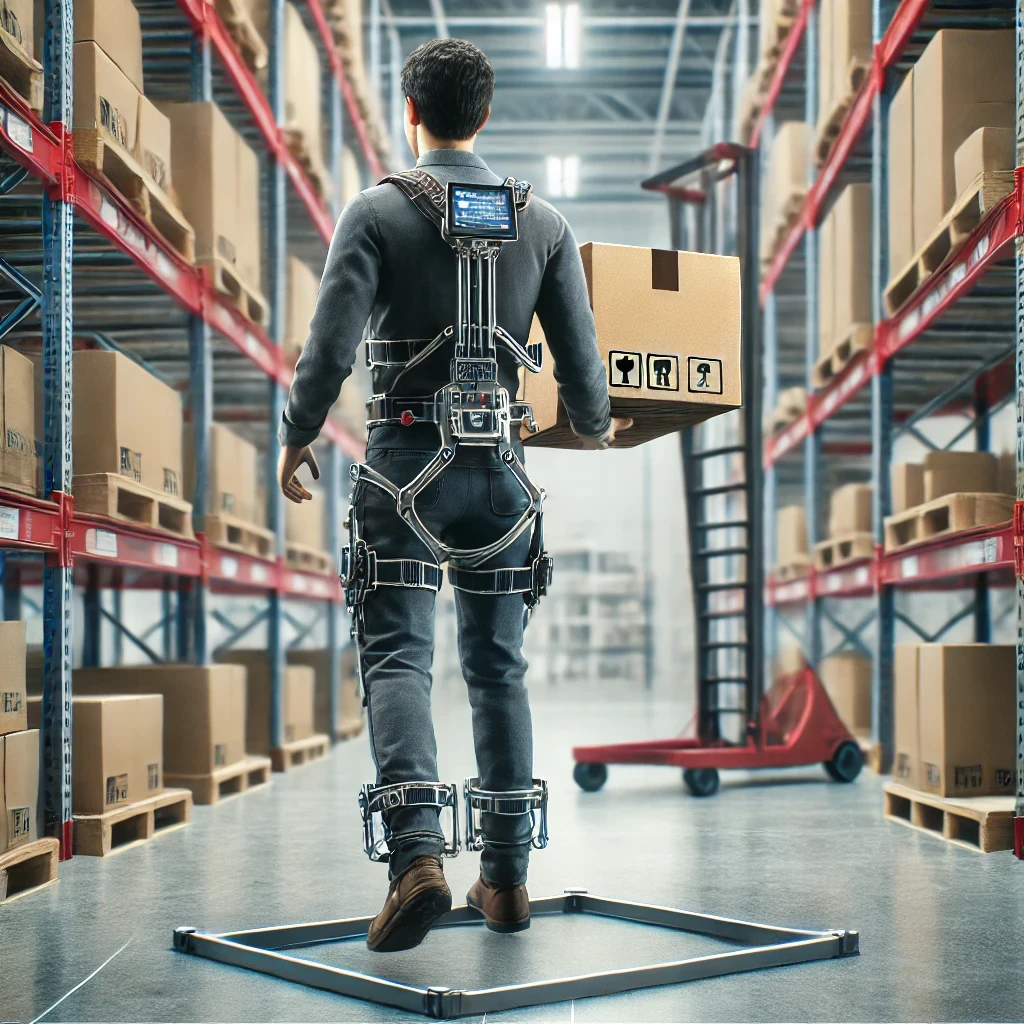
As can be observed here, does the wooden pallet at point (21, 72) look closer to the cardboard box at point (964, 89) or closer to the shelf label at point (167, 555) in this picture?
the shelf label at point (167, 555)

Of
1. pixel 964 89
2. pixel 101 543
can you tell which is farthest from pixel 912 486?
pixel 101 543

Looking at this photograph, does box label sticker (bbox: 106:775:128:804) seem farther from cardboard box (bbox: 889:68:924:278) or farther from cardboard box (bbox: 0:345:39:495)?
cardboard box (bbox: 889:68:924:278)

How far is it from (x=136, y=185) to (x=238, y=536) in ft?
8.16

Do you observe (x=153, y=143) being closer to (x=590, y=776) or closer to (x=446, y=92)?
(x=446, y=92)

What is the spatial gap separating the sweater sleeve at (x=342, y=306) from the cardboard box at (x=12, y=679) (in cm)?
190

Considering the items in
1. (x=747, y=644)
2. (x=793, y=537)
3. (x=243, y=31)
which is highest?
(x=243, y=31)

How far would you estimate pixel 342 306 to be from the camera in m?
2.90

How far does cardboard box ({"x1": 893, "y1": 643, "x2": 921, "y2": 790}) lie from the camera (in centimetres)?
573

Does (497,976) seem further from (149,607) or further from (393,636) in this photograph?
(149,607)

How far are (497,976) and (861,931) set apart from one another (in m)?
1.08

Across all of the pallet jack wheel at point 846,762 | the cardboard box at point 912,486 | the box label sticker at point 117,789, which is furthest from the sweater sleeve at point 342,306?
the pallet jack wheel at point 846,762

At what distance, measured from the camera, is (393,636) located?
2873 mm

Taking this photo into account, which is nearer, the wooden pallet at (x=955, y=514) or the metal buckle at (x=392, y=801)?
the metal buckle at (x=392, y=801)

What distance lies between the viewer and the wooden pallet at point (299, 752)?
27.1ft
